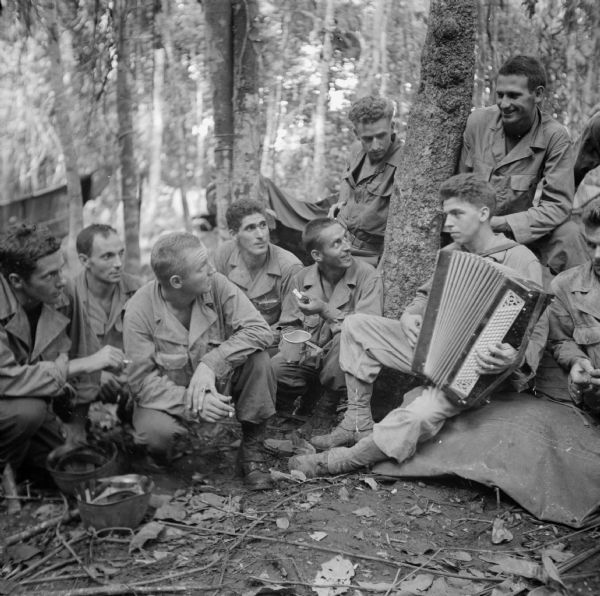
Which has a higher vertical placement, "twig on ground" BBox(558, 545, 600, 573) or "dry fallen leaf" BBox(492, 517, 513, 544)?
"twig on ground" BBox(558, 545, 600, 573)

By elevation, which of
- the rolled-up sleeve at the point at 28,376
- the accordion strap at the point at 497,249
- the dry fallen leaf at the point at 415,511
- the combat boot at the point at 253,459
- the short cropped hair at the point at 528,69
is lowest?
the combat boot at the point at 253,459

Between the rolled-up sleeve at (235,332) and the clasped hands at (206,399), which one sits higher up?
the rolled-up sleeve at (235,332)

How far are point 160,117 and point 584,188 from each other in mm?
12418

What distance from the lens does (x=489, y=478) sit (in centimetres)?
364

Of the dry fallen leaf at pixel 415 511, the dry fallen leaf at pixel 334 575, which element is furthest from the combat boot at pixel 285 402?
the dry fallen leaf at pixel 334 575

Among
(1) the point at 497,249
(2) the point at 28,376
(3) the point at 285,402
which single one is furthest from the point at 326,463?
(2) the point at 28,376

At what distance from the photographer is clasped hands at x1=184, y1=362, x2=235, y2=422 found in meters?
3.83

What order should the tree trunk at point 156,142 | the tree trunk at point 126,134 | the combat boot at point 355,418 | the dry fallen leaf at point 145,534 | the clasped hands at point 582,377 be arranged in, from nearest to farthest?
the dry fallen leaf at point 145,534 → the clasped hands at point 582,377 → the combat boot at point 355,418 → the tree trunk at point 126,134 → the tree trunk at point 156,142

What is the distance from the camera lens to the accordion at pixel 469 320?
3.48m

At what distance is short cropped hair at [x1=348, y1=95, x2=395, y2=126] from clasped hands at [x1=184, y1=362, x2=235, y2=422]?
A: 2.84 metres

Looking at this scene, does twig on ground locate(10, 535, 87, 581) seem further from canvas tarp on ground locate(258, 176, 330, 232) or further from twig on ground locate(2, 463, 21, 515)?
canvas tarp on ground locate(258, 176, 330, 232)

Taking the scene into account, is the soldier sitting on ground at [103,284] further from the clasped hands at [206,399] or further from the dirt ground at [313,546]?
the dirt ground at [313,546]

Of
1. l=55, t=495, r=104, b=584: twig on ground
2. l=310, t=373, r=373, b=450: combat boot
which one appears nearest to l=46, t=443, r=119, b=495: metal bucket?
l=55, t=495, r=104, b=584: twig on ground

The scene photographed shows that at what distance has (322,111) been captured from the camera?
15.3 m
